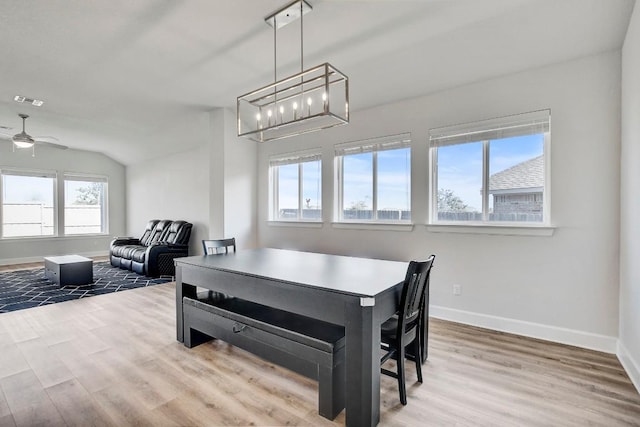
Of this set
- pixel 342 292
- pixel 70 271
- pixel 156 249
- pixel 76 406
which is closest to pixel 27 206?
pixel 70 271

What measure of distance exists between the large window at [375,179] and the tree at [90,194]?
749 centimetres

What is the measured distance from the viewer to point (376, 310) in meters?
1.77

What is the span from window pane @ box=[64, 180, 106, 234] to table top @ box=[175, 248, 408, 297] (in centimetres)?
721

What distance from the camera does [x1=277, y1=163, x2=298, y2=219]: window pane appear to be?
17.0 ft

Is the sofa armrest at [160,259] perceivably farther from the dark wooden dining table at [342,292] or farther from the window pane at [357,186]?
the window pane at [357,186]

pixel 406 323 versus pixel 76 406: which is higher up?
pixel 406 323

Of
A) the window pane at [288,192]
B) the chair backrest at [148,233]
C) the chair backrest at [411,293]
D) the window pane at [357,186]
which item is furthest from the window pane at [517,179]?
the chair backrest at [148,233]

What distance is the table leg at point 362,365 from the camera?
174cm

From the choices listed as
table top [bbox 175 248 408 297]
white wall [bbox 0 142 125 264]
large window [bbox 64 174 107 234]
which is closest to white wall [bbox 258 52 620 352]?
table top [bbox 175 248 408 297]

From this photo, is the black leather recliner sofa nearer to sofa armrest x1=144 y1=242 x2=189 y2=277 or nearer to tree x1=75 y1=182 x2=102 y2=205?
sofa armrest x1=144 y1=242 x2=189 y2=277

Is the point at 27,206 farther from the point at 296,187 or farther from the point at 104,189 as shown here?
the point at 296,187

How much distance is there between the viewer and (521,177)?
324cm

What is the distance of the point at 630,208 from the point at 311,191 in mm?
3631

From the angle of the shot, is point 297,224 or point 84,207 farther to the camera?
point 84,207
